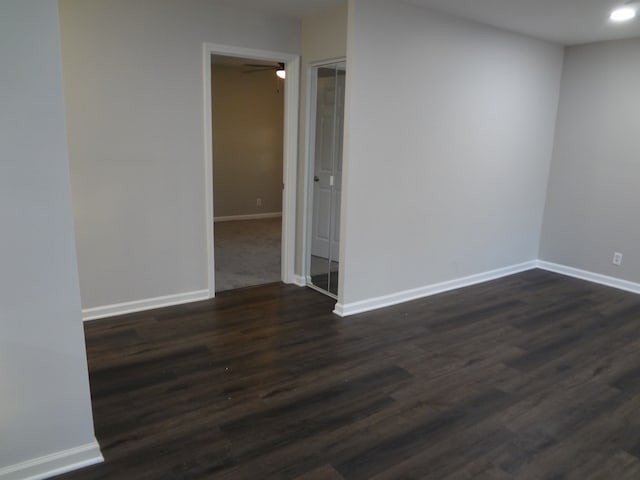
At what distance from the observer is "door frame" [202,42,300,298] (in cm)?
395

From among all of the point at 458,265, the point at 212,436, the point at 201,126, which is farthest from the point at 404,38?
the point at 212,436

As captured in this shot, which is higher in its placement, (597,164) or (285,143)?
(285,143)

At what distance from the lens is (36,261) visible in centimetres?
189

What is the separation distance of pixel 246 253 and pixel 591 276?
159 inches

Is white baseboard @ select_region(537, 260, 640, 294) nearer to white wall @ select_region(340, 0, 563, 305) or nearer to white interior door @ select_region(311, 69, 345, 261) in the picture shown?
white wall @ select_region(340, 0, 563, 305)

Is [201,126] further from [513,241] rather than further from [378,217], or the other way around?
[513,241]

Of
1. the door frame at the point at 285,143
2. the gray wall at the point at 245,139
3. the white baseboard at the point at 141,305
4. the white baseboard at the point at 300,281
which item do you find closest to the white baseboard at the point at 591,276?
the white baseboard at the point at 300,281

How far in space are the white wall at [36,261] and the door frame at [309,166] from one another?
8.71 feet

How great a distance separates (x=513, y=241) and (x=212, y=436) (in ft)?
13.5

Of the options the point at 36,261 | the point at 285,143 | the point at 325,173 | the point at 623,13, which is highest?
the point at 623,13

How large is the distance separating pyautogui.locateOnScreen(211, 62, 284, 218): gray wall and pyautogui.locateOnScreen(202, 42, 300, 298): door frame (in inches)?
142

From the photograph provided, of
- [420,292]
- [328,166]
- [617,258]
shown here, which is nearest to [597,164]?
[617,258]

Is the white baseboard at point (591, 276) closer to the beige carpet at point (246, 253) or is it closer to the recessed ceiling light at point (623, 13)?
the recessed ceiling light at point (623, 13)

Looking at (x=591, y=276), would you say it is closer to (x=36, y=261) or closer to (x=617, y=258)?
(x=617, y=258)
